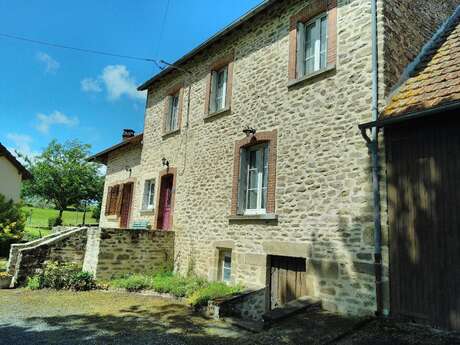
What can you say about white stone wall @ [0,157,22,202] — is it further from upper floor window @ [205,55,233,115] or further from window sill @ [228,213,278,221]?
window sill @ [228,213,278,221]

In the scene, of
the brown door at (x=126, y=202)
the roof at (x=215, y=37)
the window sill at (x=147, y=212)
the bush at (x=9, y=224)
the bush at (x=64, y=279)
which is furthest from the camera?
the bush at (x=9, y=224)

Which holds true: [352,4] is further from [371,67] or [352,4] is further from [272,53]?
[272,53]

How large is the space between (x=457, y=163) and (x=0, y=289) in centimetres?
1077

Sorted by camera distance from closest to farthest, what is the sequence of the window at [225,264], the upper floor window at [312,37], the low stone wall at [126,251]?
the upper floor window at [312,37] < the window at [225,264] < the low stone wall at [126,251]

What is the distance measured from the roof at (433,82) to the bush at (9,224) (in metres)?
16.4

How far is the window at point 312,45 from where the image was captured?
753 centimetres

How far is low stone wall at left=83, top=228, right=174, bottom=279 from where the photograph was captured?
971 centimetres

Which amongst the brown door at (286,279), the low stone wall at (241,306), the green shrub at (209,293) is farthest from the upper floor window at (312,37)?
the green shrub at (209,293)

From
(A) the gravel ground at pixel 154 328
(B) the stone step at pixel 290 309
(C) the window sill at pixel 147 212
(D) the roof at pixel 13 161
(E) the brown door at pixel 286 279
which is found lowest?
(A) the gravel ground at pixel 154 328

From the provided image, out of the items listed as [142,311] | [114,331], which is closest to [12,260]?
[142,311]

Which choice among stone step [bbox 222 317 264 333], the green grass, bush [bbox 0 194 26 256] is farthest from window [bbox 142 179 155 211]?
bush [bbox 0 194 26 256]

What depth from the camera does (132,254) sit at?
10.1 m

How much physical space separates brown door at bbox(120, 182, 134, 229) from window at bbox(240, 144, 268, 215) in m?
7.32

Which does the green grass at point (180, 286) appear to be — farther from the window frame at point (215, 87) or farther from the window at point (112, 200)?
the window at point (112, 200)
